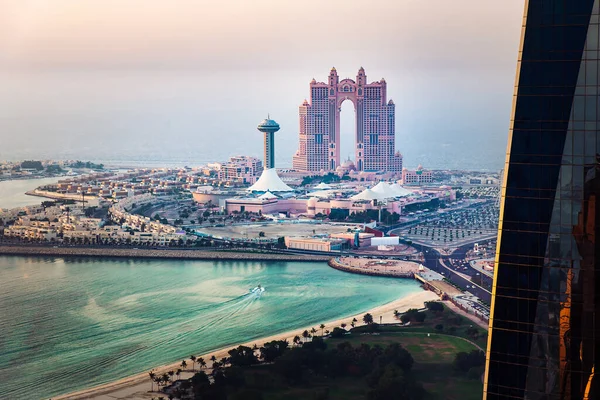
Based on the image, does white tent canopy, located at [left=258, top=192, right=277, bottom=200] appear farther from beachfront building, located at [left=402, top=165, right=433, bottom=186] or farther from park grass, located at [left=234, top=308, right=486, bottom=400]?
park grass, located at [left=234, top=308, right=486, bottom=400]

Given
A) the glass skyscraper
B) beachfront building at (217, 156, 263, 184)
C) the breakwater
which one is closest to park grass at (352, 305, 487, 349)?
the breakwater

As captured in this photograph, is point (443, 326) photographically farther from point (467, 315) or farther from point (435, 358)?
point (435, 358)

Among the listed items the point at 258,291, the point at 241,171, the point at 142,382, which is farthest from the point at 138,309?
the point at 241,171

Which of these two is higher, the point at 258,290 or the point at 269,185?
the point at 269,185

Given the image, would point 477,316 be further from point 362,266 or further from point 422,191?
point 422,191

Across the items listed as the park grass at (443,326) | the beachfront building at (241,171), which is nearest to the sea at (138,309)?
the park grass at (443,326)
